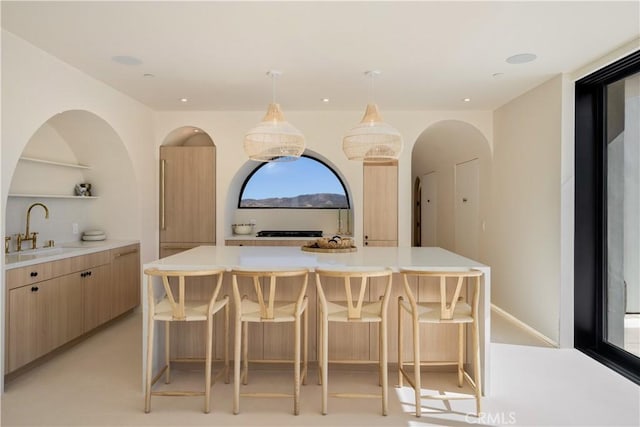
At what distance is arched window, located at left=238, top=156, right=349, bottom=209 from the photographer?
623cm

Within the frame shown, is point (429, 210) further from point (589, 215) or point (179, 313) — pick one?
point (179, 313)

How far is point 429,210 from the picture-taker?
7.51 meters

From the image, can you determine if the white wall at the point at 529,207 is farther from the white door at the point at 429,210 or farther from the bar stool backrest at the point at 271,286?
the bar stool backrest at the point at 271,286

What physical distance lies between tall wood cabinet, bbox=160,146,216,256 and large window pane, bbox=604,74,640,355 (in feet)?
14.4

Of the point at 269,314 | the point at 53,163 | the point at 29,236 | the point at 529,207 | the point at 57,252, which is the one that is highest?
the point at 53,163

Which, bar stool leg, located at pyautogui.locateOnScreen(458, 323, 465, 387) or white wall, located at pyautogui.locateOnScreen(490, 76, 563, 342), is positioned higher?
white wall, located at pyautogui.locateOnScreen(490, 76, 563, 342)

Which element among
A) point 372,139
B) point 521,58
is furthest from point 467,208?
point 372,139

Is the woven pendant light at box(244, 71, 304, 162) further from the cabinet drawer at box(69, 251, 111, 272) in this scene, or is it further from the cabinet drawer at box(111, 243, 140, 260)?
the cabinet drawer at box(111, 243, 140, 260)

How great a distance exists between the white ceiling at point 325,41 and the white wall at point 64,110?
0.14 meters

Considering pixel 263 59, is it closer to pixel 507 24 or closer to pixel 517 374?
pixel 507 24

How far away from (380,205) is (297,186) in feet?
5.26

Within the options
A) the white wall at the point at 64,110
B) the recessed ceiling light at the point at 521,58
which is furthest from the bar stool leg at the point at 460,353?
the white wall at the point at 64,110

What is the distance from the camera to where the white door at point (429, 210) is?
719 centimetres

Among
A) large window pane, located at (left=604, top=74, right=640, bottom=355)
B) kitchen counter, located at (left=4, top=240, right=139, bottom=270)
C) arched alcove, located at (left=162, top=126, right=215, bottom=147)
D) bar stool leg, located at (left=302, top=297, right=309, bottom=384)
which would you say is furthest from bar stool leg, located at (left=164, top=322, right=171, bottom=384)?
large window pane, located at (left=604, top=74, right=640, bottom=355)
